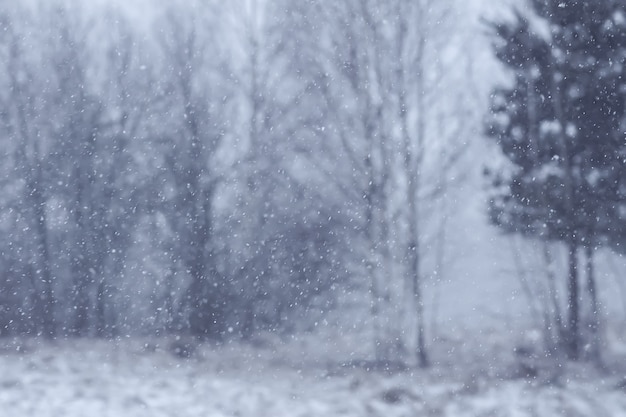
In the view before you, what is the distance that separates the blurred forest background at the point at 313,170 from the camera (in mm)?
6516

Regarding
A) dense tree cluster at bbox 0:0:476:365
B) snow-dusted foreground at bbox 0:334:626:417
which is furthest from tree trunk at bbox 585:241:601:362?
dense tree cluster at bbox 0:0:476:365

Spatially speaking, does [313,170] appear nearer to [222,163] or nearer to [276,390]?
[222,163]

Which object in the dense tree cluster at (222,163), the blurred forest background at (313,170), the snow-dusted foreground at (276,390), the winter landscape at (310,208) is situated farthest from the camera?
→ the dense tree cluster at (222,163)

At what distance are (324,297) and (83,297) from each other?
2.44 m

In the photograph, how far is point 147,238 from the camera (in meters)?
7.69

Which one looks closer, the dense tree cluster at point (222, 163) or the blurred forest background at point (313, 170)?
the blurred forest background at point (313, 170)

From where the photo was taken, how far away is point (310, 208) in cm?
720

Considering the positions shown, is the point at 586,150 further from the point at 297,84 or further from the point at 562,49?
the point at 297,84

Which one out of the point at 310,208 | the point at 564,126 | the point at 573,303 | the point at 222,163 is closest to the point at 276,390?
the point at 310,208

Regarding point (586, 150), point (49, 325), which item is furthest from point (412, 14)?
point (49, 325)

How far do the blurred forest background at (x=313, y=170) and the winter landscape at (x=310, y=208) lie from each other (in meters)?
0.02

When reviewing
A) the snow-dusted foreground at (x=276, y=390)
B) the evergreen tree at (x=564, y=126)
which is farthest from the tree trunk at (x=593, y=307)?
the snow-dusted foreground at (x=276, y=390)

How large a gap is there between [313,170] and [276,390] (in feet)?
7.82

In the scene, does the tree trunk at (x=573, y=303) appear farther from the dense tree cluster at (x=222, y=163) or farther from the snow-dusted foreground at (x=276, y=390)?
the dense tree cluster at (x=222, y=163)
